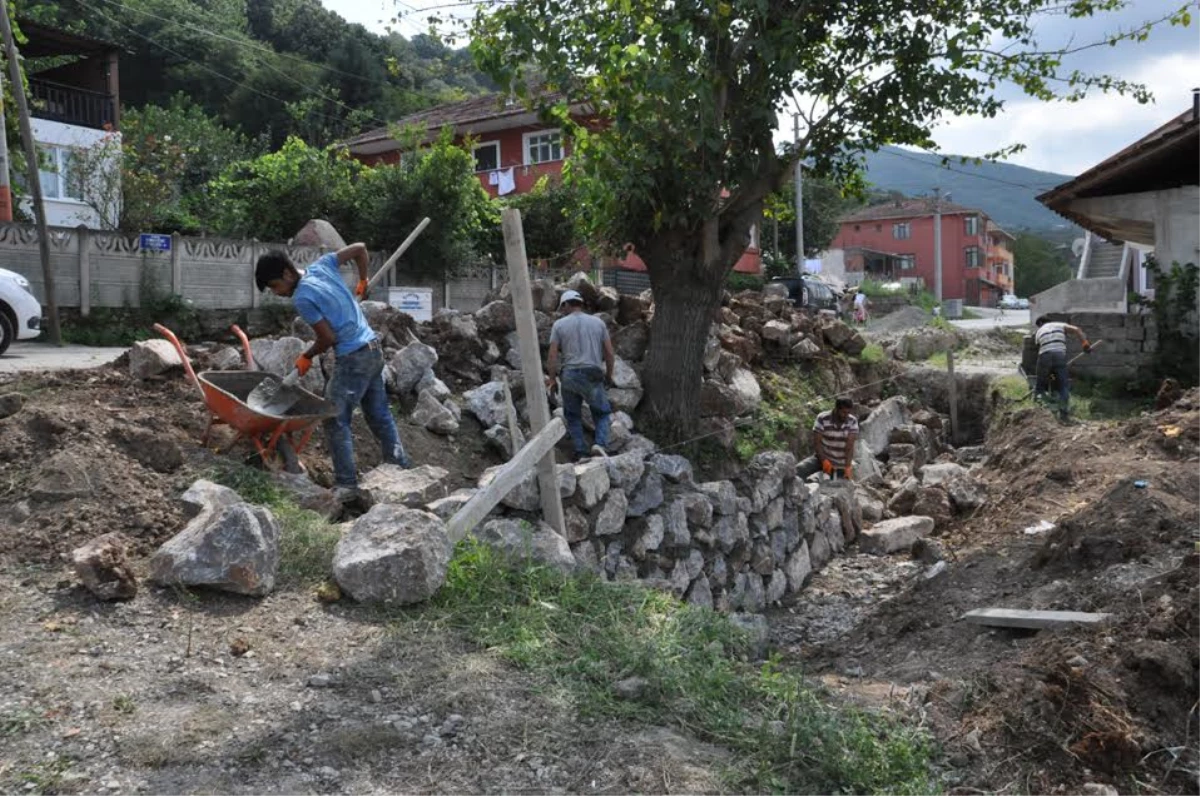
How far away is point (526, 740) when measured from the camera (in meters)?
3.57

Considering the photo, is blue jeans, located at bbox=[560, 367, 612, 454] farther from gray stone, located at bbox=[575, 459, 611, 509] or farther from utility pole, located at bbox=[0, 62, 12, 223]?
utility pole, located at bbox=[0, 62, 12, 223]

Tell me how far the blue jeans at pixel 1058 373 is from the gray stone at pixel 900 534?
344 cm

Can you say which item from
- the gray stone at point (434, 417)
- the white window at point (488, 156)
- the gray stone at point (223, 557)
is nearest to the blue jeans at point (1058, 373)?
the gray stone at point (434, 417)

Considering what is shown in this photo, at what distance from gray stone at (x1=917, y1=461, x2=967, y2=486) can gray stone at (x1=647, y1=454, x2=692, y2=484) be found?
4254mm

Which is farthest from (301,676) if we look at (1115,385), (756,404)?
(1115,385)

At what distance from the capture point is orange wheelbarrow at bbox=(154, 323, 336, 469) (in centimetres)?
596

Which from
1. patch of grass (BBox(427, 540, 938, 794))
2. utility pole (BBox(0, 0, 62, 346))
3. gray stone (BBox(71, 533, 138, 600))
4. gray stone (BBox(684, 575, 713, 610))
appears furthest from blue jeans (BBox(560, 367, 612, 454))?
utility pole (BBox(0, 0, 62, 346))

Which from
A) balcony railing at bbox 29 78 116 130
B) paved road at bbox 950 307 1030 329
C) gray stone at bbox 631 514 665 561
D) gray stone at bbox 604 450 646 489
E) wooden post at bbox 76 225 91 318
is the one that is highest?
balcony railing at bbox 29 78 116 130

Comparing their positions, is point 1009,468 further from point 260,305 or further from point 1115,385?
point 260,305

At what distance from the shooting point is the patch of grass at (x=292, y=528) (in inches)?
193

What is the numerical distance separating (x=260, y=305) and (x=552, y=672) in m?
13.2

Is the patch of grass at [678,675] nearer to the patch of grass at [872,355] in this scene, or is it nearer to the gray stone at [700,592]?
the gray stone at [700,592]

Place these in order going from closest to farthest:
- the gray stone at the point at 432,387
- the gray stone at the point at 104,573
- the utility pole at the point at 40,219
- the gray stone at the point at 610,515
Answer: the gray stone at the point at 104,573, the gray stone at the point at 610,515, the gray stone at the point at 432,387, the utility pole at the point at 40,219

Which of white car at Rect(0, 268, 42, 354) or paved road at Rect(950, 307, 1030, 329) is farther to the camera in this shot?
paved road at Rect(950, 307, 1030, 329)
